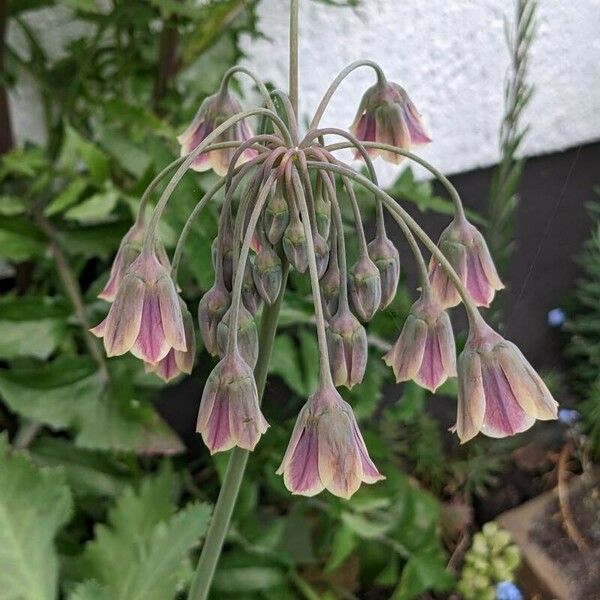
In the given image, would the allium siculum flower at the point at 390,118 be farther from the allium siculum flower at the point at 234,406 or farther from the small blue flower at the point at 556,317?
the small blue flower at the point at 556,317

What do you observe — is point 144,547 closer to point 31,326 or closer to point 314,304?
point 31,326

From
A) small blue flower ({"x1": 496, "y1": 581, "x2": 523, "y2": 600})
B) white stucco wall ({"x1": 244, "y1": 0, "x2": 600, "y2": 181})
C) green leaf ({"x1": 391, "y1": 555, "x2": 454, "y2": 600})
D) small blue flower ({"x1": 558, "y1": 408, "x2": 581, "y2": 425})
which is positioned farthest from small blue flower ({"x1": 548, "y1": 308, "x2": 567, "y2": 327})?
green leaf ({"x1": 391, "y1": 555, "x2": 454, "y2": 600})

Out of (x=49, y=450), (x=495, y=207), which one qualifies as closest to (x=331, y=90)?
(x=495, y=207)

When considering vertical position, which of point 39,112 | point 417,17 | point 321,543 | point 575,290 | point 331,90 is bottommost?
point 321,543

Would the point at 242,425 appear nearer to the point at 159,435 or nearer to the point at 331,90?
the point at 331,90

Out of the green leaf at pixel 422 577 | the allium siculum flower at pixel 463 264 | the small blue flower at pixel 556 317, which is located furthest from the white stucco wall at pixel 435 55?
the allium siculum flower at pixel 463 264
